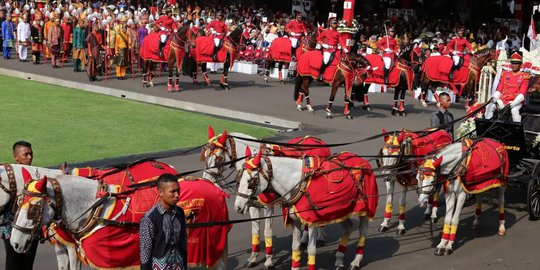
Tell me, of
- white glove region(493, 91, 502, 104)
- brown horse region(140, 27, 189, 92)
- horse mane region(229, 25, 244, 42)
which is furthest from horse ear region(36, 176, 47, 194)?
horse mane region(229, 25, 244, 42)

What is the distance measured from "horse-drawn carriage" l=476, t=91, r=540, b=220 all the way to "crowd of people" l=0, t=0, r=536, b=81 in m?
10.6

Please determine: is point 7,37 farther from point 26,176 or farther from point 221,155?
point 26,176

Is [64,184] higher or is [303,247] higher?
[64,184]

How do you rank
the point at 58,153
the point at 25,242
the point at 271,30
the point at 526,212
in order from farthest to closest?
the point at 271,30, the point at 58,153, the point at 526,212, the point at 25,242

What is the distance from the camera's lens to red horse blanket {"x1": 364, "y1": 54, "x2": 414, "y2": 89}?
854 inches

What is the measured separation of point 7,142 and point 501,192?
31.6 feet

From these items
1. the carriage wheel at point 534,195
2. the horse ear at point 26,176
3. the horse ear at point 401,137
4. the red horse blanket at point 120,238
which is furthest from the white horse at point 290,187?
the carriage wheel at point 534,195

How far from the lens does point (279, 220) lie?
11812 millimetres

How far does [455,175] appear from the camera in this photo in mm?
10328

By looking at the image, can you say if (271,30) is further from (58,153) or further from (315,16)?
(58,153)

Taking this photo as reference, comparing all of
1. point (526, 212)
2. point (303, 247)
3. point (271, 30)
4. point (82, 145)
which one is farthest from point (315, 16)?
point (303, 247)

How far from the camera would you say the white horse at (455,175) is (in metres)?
10.2

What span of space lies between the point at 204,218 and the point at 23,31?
76.3 feet

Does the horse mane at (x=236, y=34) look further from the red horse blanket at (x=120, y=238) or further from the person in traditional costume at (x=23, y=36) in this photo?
the red horse blanket at (x=120, y=238)
